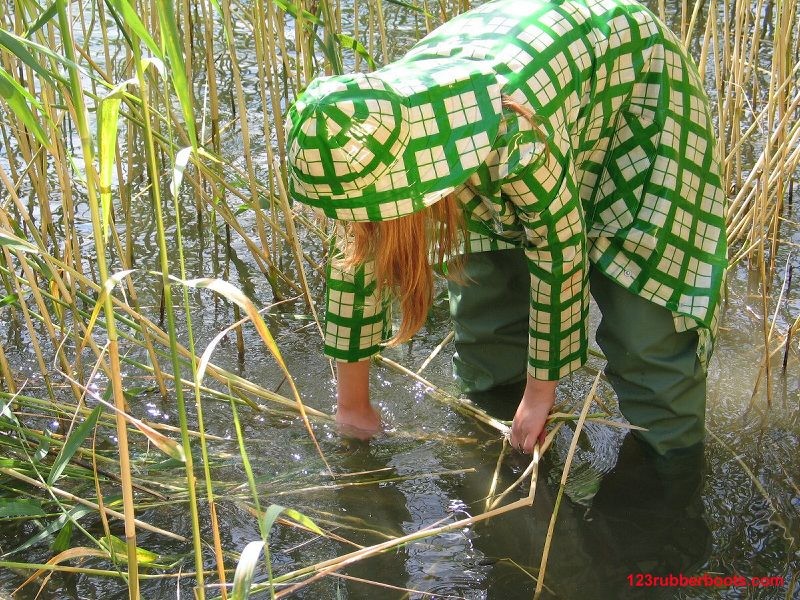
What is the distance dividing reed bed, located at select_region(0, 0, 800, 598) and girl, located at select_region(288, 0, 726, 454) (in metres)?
0.18

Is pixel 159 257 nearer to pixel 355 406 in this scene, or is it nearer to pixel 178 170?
pixel 355 406

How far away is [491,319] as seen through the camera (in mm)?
1681

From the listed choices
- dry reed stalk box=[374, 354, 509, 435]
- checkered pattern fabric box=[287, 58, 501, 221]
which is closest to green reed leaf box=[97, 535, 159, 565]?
checkered pattern fabric box=[287, 58, 501, 221]

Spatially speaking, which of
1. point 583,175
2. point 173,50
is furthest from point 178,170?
point 583,175

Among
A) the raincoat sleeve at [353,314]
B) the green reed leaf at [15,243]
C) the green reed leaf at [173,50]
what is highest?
the green reed leaf at [173,50]

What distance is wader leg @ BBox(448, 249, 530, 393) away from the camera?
163 centimetres

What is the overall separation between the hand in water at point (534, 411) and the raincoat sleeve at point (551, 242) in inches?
1.1

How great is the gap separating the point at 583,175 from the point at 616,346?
29 cm

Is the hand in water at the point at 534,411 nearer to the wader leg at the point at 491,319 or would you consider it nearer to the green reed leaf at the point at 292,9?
the wader leg at the point at 491,319

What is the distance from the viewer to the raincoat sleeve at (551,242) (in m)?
1.17

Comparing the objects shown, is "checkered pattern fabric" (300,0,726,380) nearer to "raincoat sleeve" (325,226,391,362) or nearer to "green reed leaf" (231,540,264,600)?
"raincoat sleeve" (325,226,391,362)

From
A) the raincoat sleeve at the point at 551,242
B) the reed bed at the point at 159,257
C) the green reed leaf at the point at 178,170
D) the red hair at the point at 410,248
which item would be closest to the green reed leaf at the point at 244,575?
the reed bed at the point at 159,257

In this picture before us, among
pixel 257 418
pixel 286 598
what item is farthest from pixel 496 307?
pixel 286 598

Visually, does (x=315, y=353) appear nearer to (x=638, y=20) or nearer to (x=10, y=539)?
(x=10, y=539)
